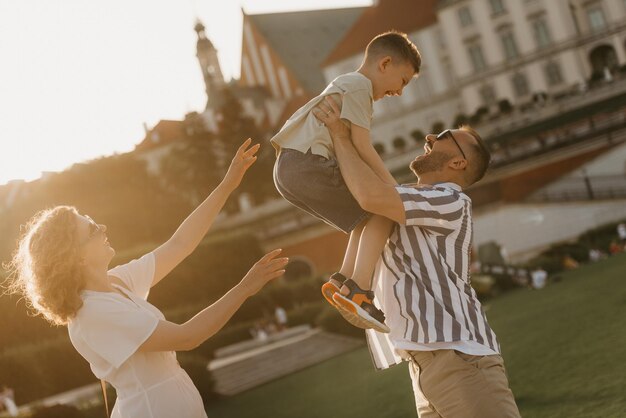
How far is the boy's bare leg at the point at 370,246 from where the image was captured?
12.0ft

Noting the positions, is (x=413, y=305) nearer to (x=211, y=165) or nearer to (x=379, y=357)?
(x=379, y=357)

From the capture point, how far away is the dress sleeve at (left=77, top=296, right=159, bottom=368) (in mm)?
3420

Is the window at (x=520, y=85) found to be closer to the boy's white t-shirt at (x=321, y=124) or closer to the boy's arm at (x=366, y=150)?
the boy's white t-shirt at (x=321, y=124)

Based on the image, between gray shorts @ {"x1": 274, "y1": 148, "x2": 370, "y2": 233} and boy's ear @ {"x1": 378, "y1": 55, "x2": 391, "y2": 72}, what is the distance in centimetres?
49

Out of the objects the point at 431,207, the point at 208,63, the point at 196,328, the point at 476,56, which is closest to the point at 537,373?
the point at 431,207

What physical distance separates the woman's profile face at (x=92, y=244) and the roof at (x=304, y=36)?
229ft

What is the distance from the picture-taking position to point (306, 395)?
13984mm

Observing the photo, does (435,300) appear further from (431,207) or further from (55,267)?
(55,267)

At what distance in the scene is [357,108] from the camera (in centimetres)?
384

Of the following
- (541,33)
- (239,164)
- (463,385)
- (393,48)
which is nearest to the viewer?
(463,385)

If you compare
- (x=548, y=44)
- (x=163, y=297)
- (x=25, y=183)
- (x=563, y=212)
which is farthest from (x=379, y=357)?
(x=25, y=183)

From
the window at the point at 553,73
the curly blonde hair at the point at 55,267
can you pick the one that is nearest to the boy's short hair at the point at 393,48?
the curly blonde hair at the point at 55,267

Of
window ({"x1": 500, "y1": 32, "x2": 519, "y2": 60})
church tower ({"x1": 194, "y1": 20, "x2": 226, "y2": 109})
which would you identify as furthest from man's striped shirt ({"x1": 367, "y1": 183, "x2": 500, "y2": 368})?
church tower ({"x1": 194, "y1": 20, "x2": 226, "y2": 109})

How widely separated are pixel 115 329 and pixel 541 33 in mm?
57964
